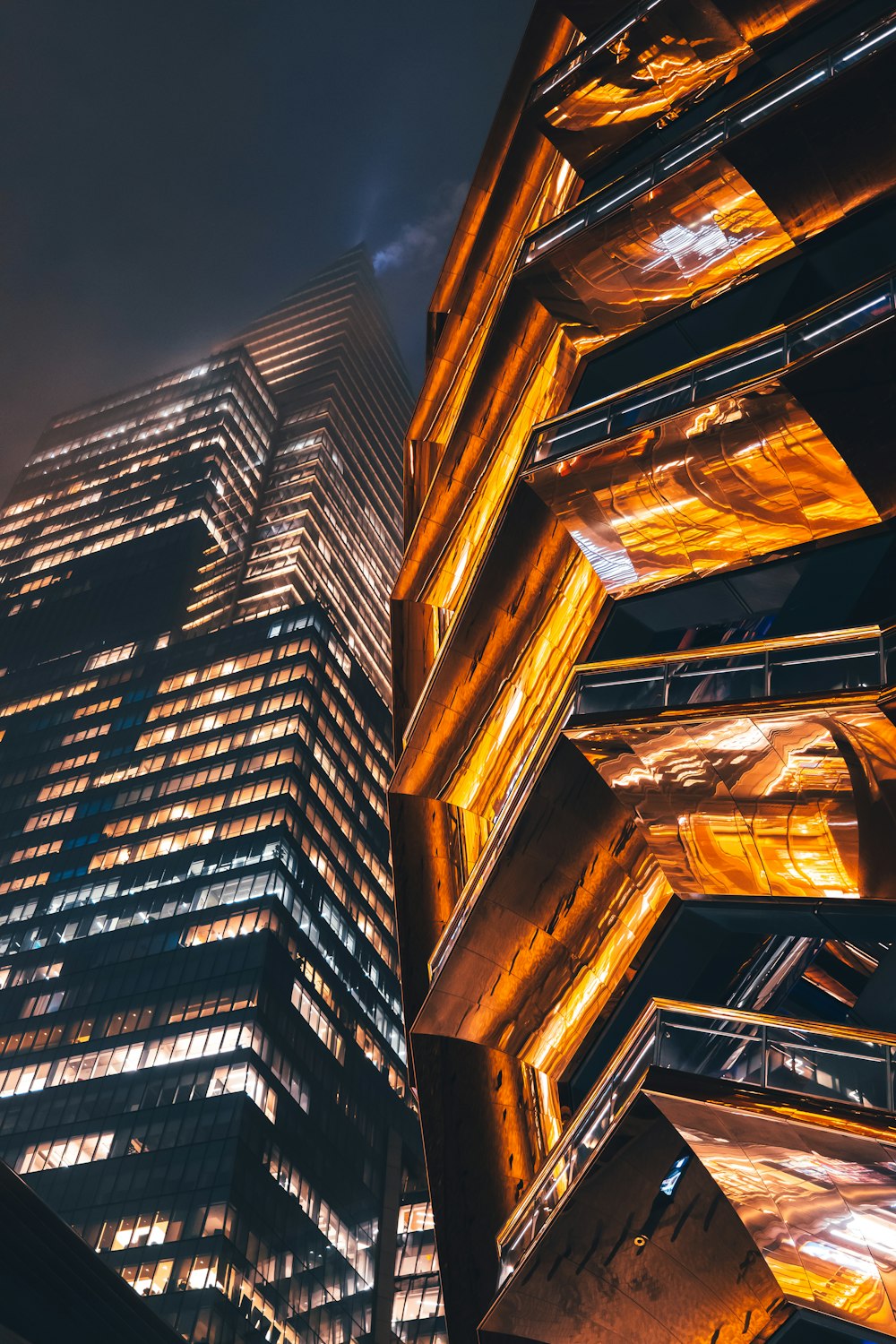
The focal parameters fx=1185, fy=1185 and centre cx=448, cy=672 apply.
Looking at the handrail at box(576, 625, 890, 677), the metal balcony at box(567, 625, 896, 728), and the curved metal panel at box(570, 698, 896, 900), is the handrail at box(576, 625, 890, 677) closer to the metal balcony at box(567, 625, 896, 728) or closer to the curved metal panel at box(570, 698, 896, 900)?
the metal balcony at box(567, 625, 896, 728)

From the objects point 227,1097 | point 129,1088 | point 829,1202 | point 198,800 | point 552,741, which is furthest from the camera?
point 198,800

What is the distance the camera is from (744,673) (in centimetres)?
1401

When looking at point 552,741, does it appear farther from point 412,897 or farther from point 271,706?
point 271,706

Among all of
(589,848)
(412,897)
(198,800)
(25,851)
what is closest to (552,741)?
(589,848)

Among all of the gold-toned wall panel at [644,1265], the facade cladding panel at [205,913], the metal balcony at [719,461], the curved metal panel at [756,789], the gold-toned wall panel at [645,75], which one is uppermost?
the facade cladding panel at [205,913]

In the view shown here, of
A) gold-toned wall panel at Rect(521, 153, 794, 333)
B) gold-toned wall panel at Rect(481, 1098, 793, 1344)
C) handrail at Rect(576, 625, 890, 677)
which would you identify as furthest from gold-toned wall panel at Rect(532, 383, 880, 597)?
gold-toned wall panel at Rect(481, 1098, 793, 1344)

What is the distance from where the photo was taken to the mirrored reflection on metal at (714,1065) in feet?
36.7

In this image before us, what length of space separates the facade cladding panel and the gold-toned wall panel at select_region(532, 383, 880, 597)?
59241 mm

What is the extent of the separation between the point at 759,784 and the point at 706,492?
4.46m

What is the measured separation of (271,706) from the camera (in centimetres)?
10481

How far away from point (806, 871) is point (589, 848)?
10.5ft

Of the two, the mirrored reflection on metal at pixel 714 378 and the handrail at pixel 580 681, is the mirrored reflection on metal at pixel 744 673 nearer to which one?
the handrail at pixel 580 681

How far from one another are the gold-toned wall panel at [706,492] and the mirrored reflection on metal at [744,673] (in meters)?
2.68

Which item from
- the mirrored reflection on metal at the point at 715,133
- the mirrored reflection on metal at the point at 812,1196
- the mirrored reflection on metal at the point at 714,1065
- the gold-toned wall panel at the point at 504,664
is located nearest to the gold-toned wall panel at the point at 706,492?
the gold-toned wall panel at the point at 504,664
